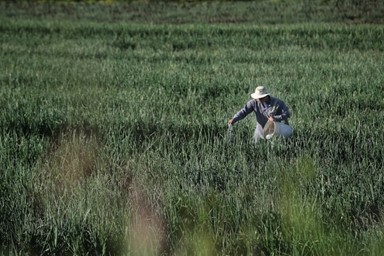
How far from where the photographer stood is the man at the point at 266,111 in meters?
5.12

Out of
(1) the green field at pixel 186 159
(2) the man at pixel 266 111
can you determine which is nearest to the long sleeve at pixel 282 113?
(2) the man at pixel 266 111

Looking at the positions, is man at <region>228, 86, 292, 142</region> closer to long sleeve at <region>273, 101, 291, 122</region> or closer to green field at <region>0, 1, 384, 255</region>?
long sleeve at <region>273, 101, 291, 122</region>

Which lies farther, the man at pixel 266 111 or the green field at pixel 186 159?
the man at pixel 266 111

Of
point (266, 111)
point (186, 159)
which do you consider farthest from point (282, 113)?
point (186, 159)

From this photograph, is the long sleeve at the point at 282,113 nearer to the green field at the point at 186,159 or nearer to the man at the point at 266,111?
the man at the point at 266,111

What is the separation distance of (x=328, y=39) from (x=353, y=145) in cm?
1310

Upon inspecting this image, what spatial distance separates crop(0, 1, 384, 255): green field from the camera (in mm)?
3000

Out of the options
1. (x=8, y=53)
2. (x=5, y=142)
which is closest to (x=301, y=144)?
(x=5, y=142)

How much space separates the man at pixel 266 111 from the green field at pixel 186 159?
0.22m

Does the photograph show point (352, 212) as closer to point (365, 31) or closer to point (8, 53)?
point (8, 53)

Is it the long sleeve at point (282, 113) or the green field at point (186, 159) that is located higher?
the long sleeve at point (282, 113)

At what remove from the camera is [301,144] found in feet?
17.8

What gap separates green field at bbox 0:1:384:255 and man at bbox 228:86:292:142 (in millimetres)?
220

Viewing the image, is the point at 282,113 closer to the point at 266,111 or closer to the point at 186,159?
the point at 266,111
